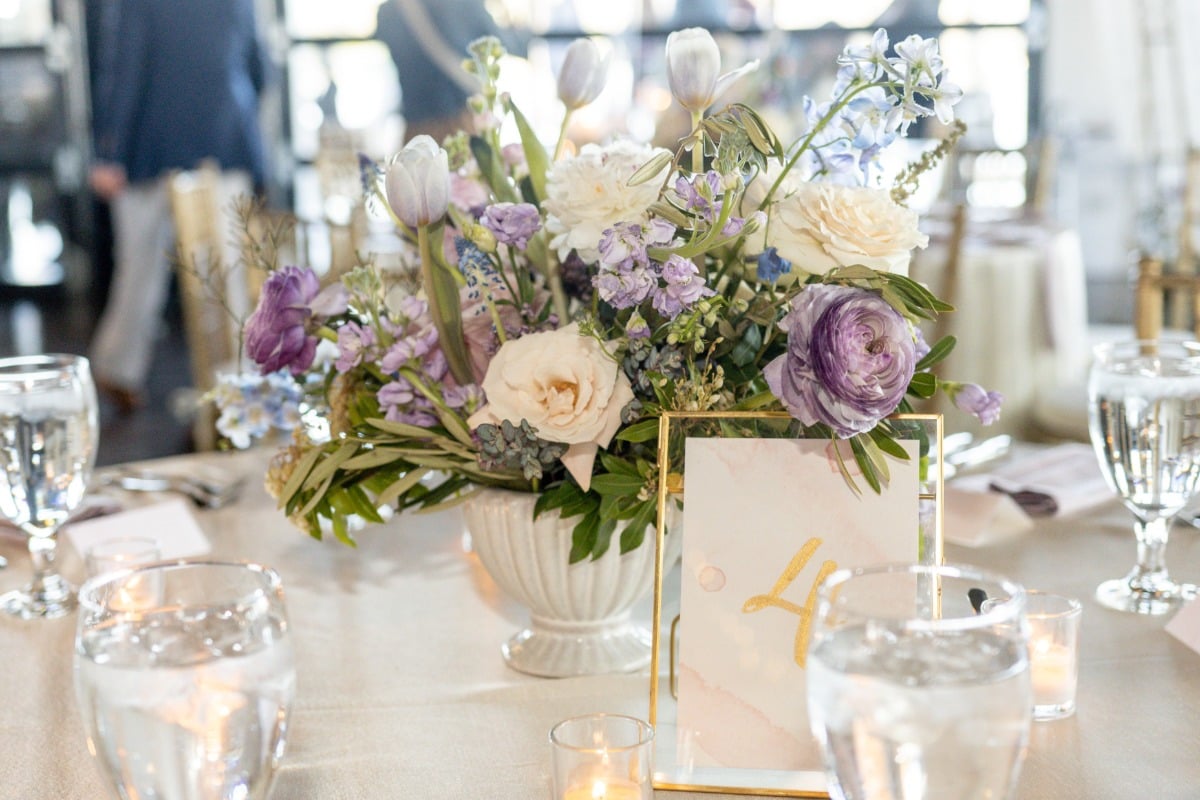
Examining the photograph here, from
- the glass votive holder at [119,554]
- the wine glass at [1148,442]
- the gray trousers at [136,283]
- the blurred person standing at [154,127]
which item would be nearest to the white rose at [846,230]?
the wine glass at [1148,442]

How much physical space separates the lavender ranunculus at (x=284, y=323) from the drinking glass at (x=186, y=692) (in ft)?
1.17

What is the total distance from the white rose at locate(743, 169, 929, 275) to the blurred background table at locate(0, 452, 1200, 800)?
308 mm

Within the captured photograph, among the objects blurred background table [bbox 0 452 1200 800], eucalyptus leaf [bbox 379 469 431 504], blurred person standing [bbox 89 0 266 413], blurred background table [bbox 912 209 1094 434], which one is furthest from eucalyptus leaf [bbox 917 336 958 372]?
blurred person standing [bbox 89 0 266 413]

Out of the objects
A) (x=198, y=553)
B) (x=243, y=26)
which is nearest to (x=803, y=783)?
(x=198, y=553)

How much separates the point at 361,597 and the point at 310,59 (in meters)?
5.92

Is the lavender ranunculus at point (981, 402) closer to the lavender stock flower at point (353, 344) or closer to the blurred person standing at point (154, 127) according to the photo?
the lavender stock flower at point (353, 344)

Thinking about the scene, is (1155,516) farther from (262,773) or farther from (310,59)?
(310,59)

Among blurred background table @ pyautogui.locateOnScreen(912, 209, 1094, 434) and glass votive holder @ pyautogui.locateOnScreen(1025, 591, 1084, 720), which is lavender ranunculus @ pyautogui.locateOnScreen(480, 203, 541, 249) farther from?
blurred background table @ pyautogui.locateOnScreen(912, 209, 1094, 434)

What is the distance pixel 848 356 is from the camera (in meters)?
0.70

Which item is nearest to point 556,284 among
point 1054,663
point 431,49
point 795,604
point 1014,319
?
point 795,604

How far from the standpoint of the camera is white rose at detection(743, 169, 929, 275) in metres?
0.75

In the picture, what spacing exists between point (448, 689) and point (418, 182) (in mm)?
344

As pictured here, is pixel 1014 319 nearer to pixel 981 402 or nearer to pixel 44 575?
pixel 981 402

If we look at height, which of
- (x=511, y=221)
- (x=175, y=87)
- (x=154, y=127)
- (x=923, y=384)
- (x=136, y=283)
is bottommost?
(x=136, y=283)
